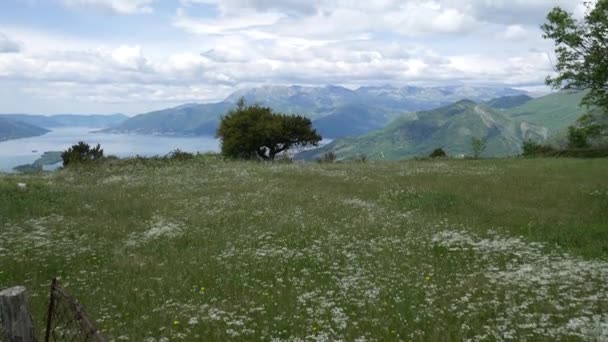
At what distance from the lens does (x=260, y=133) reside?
2680 inches

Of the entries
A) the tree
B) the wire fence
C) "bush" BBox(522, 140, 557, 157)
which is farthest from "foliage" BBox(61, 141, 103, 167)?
A: "bush" BBox(522, 140, 557, 157)

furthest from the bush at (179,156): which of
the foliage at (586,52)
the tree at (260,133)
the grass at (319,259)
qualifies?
the foliage at (586,52)

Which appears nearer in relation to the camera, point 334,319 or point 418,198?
point 334,319

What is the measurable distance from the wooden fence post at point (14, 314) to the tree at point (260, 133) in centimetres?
6139

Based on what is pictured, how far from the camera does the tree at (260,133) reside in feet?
225

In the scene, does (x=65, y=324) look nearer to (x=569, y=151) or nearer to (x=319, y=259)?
(x=319, y=259)

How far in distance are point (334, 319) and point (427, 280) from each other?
4105 mm

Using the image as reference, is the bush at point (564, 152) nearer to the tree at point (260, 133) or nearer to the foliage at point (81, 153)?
the tree at point (260, 133)

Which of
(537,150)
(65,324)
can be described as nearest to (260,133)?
(537,150)

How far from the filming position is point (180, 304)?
1173cm

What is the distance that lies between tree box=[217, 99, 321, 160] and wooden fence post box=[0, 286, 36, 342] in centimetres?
6139

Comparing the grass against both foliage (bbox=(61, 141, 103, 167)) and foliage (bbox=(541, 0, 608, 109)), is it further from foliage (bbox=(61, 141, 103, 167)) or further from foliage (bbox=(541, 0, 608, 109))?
foliage (bbox=(61, 141, 103, 167))

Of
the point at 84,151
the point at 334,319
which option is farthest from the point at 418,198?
the point at 84,151

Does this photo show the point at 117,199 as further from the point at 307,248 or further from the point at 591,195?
the point at 591,195
